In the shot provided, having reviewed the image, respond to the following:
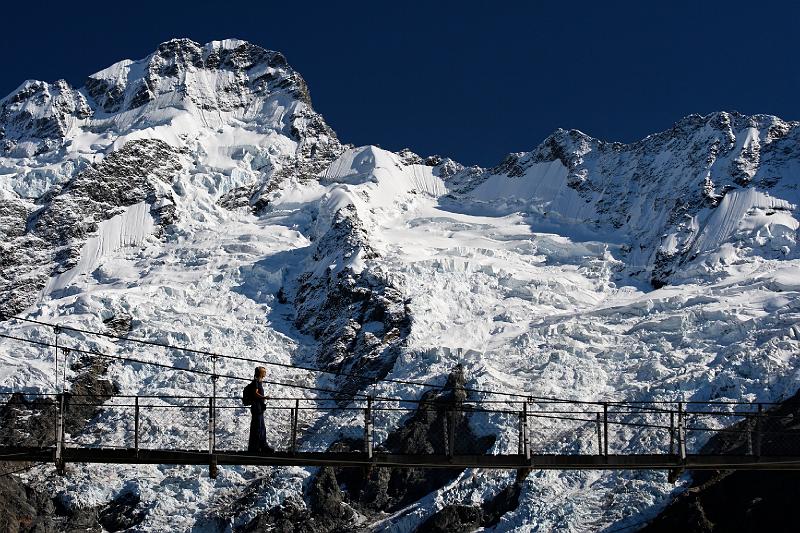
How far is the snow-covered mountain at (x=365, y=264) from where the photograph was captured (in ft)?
322

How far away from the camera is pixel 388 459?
35.2m

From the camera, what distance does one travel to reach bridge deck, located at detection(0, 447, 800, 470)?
3384cm

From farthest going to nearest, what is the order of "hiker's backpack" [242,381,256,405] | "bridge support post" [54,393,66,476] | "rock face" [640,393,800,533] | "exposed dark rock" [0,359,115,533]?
"exposed dark rock" [0,359,115,533]
"rock face" [640,393,800,533]
"bridge support post" [54,393,66,476]
"hiker's backpack" [242,381,256,405]

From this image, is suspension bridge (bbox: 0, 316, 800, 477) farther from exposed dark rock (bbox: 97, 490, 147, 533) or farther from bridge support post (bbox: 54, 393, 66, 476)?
bridge support post (bbox: 54, 393, 66, 476)

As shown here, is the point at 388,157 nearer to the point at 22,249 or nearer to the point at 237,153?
the point at 237,153

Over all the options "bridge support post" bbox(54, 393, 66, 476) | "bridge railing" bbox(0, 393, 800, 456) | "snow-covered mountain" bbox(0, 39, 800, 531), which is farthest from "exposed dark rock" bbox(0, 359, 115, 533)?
"bridge support post" bbox(54, 393, 66, 476)

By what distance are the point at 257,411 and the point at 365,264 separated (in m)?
99.4

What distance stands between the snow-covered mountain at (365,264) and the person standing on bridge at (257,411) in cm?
5261

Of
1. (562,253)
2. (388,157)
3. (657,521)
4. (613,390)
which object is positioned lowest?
(657,521)

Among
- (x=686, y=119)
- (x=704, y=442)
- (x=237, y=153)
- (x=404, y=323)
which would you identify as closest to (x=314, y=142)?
(x=237, y=153)

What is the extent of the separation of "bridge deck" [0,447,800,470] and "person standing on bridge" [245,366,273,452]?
273mm

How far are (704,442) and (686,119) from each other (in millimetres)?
76078

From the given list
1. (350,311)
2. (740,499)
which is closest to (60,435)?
(740,499)

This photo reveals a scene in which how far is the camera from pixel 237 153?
170m
